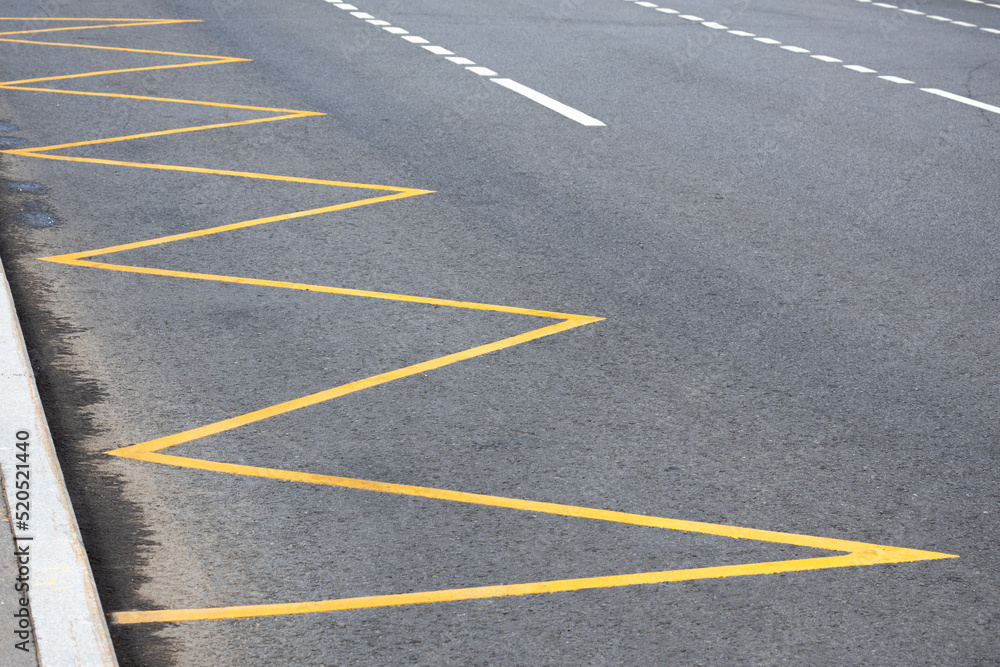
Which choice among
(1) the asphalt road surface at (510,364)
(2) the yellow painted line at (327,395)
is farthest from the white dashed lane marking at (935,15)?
(2) the yellow painted line at (327,395)

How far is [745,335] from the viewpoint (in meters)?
6.68

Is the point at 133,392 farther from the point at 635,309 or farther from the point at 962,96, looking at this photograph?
the point at 962,96

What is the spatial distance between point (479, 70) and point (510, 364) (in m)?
8.24

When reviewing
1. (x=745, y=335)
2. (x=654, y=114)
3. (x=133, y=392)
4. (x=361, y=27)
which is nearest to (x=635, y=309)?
(x=745, y=335)

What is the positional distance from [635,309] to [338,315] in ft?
5.64

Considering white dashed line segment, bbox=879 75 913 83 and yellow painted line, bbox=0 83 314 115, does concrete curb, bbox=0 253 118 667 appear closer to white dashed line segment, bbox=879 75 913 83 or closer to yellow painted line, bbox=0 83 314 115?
yellow painted line, bbox=0 83 314 115

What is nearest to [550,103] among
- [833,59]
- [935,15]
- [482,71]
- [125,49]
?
[482,71]

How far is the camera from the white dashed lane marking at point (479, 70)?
11.8 m

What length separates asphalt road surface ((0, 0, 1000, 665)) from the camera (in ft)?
14.0

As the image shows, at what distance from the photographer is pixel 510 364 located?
6.19m

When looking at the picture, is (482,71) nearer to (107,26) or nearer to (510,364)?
(107,26)

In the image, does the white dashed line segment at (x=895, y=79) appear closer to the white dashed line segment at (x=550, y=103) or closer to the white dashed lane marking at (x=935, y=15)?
the white dashed line segment at (x=550, y=103)

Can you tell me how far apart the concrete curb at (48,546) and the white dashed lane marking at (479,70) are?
23.9 feet

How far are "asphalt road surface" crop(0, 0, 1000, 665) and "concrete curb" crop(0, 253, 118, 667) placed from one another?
0.18m
